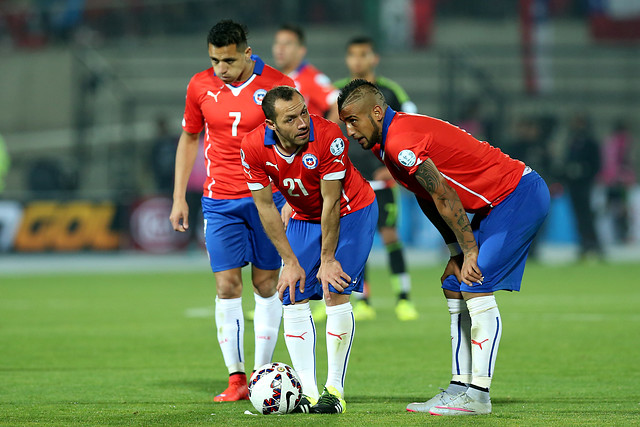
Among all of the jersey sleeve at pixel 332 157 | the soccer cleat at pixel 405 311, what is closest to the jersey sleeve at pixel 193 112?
the jersey sleeve at pixel 332 157

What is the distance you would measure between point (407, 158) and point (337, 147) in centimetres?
49

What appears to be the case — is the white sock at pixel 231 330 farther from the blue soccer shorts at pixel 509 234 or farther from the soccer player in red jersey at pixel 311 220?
the blue soccer shorts at pixel 509 234

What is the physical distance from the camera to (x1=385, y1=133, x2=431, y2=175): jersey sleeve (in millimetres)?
4969

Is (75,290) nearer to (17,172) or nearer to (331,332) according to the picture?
(331,332)

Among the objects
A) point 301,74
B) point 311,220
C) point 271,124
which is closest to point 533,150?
point 301,74

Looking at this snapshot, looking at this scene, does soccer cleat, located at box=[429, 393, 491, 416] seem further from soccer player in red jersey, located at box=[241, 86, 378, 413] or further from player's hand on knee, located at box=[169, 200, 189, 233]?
player's hand on knee, located at box=[169, 200, 189, 233]

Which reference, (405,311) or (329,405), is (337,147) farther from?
(405,311)

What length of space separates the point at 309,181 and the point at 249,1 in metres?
20.6

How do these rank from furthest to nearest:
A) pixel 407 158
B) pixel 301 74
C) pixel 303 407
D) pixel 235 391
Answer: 1. pixel 301 74
2. pixel 235 391
3. pixel 303 407
4. pixel 407 158

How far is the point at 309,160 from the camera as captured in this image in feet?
17.2

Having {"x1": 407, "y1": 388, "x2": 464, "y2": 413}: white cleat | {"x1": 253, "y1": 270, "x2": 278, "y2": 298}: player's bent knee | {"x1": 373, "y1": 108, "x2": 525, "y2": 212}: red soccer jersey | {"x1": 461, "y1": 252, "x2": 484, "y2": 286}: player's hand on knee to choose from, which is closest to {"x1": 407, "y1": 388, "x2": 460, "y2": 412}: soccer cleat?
{"x1": 407, "y1": 388, "x2": 464, "y2": 413}: white cleat

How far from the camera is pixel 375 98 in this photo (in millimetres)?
5180

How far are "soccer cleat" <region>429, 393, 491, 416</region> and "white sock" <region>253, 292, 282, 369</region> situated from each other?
1261mm

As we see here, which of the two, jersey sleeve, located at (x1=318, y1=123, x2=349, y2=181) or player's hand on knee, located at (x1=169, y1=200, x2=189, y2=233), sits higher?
jersey sleeve, located at (x1=318, y1=123, x2=349, y2=181)
